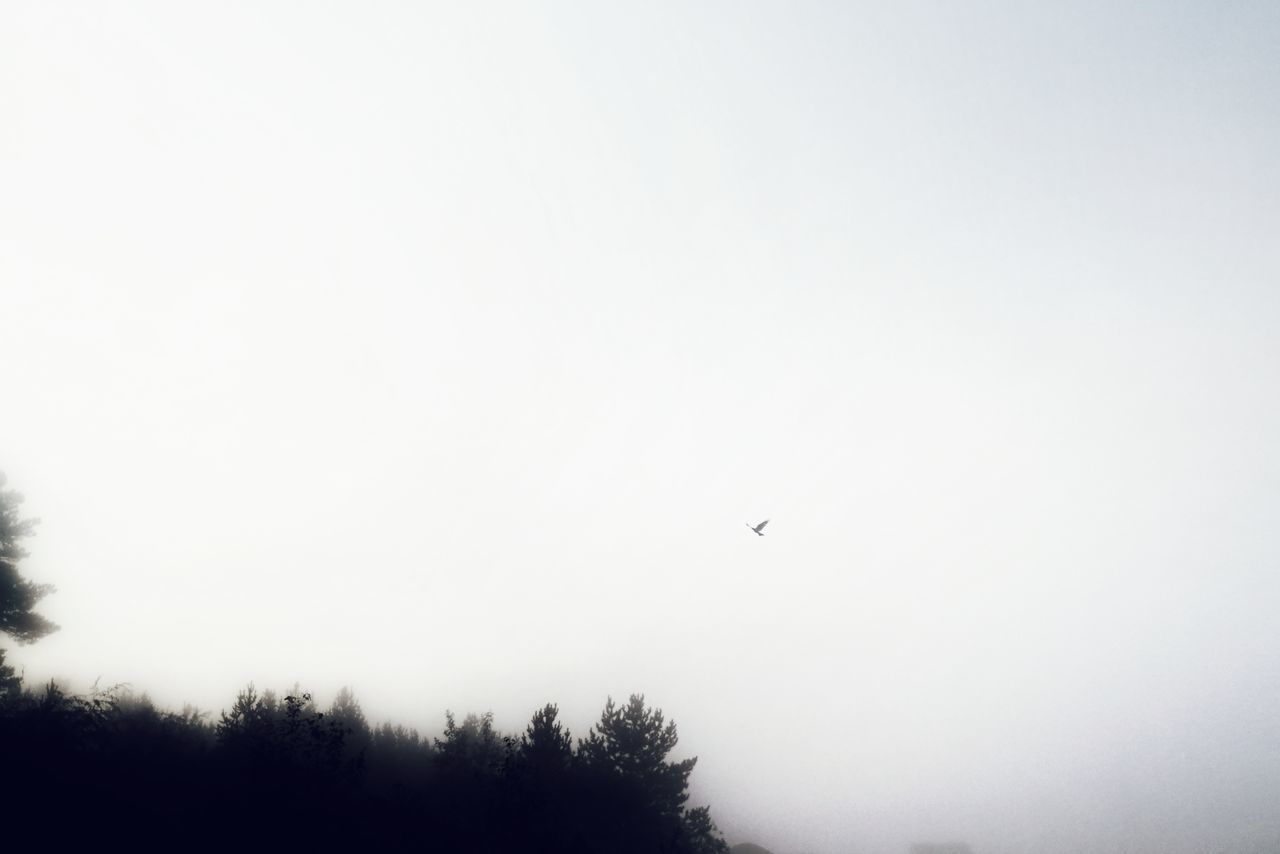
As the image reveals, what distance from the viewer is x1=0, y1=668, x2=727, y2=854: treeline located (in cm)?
1466

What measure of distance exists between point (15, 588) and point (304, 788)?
22368mm

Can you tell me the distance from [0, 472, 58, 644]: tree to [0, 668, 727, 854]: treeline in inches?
124

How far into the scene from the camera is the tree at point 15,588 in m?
25.5

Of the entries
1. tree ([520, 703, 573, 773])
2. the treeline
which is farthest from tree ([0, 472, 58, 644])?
tree ([520, 703, 573, 773])

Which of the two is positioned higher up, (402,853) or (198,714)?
(198,714)

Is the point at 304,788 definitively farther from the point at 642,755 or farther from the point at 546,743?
the point at 642,755

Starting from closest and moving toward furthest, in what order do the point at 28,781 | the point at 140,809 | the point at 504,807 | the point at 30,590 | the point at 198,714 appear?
the point at 28,781 < the point at 140,809 < the point at 504,807 < the point at 30,590 < the point at 198,714

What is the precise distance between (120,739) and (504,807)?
51.2ft

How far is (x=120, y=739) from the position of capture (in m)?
20.9

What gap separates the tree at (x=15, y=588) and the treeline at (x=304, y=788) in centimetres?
315

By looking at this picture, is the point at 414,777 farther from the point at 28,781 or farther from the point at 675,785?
the point at 28,781

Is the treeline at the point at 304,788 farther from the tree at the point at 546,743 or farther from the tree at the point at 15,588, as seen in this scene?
the tree at the point at 15,588

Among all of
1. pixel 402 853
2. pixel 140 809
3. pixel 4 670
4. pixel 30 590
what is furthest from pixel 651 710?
pixel 30 590

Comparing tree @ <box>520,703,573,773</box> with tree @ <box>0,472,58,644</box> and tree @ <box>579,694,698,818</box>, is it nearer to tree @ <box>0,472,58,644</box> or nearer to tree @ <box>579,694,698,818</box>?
tree @ <box>579,694,698,818</box>
